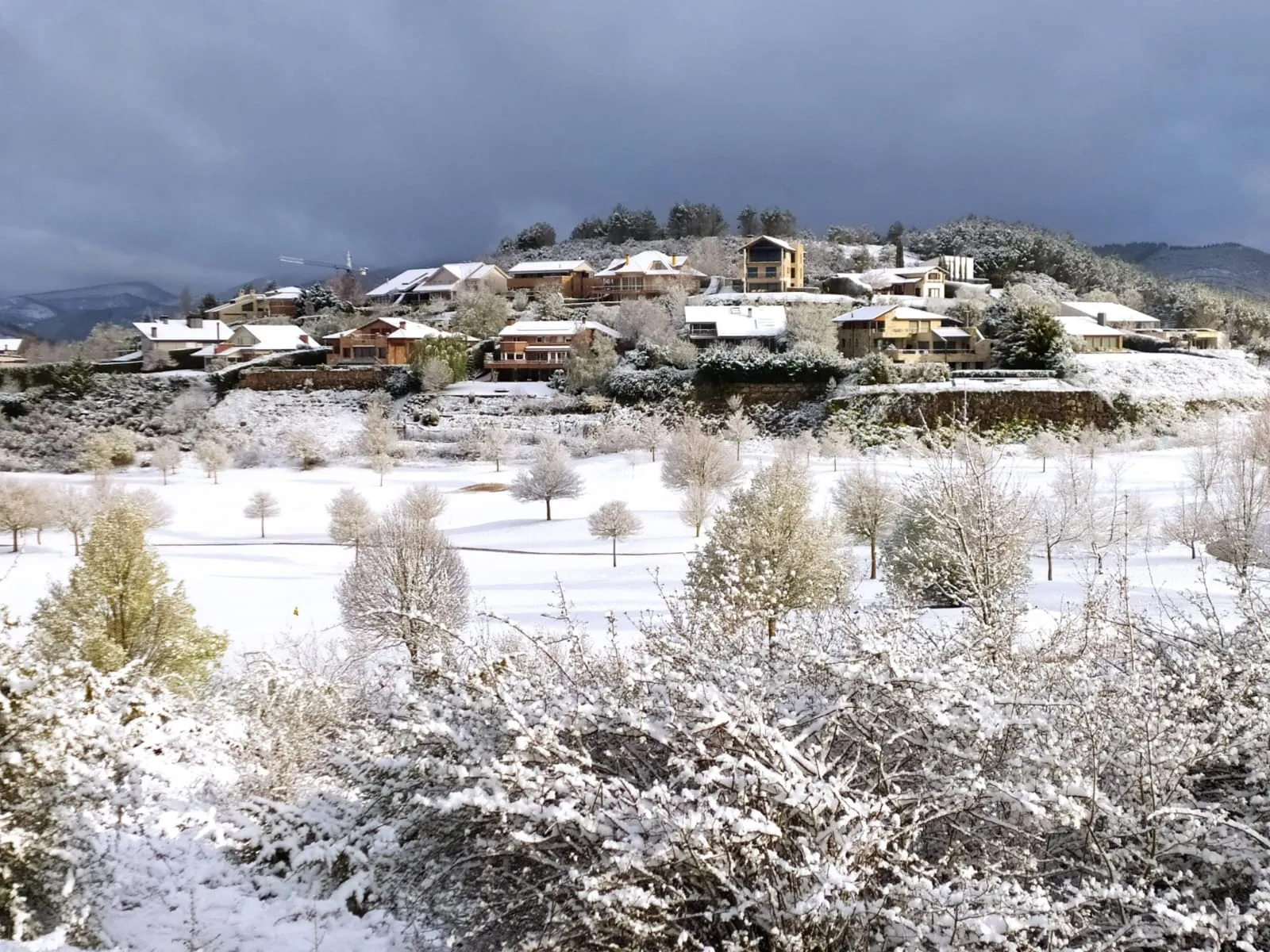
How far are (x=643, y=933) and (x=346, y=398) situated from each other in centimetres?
4531

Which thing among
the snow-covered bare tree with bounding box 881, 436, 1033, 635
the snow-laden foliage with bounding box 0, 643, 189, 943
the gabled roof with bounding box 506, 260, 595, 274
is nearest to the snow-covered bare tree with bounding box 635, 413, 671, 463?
the snow-covered bare tree with bounding box 881, 436, 1033, 635

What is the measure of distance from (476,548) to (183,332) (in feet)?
134

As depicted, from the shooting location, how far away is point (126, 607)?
12.4 meters

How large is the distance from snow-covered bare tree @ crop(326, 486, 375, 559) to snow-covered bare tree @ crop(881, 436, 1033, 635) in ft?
53.2

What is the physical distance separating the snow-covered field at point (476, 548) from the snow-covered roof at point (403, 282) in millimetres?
35032

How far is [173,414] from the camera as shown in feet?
148

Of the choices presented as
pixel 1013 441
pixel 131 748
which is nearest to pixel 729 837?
pixel 131 748

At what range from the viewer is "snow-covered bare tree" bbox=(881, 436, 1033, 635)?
27.2 feet

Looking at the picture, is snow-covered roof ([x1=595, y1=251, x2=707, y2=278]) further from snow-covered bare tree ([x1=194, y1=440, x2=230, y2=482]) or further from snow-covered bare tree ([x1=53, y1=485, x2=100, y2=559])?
snow-covered bare tree ([x1=53, y1=485, x2=100, y2=559])

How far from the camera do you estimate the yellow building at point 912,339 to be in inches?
1658

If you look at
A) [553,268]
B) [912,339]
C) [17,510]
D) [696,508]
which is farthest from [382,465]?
[553,268]

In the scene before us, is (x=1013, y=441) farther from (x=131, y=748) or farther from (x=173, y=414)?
(x=173, y=414)

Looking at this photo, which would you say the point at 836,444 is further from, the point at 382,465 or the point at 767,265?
the point at 767,265

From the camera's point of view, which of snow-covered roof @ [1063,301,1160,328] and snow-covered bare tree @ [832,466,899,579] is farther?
snow-covered roof @ [1063,301,1160,328]
